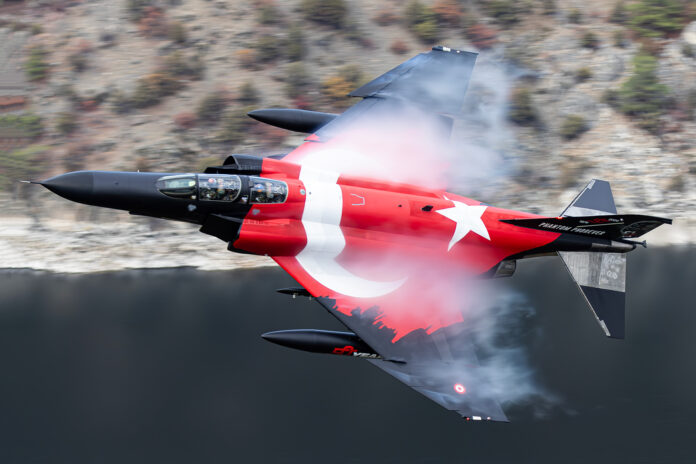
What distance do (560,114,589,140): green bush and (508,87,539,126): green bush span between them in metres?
1.25

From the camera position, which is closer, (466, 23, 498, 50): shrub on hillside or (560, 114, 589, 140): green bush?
(560, 114, 589, 140): green bush

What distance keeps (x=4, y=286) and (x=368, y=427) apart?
50.5 ft

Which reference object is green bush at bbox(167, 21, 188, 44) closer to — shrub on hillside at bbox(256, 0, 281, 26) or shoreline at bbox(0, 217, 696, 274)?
shrub on hillside at bbox(256, 0, 281, 26)

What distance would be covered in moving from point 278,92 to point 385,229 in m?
13.5

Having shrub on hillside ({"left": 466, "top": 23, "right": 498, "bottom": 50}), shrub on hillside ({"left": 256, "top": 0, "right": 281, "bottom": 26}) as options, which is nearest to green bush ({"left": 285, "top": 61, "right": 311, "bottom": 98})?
shrub on hillside ({"left": 256, "top": 0, "right": 281, "bottom": 26})

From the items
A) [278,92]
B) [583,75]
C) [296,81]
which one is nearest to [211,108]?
[278,92]

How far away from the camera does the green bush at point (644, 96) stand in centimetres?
3331

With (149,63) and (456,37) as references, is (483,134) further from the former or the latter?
(149,63)

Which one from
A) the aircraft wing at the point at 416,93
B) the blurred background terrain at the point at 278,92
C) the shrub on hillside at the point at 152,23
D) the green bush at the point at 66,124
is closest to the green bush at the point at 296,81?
the blurred background terrain at the point at 278,92

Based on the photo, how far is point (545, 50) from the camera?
34.9 metres

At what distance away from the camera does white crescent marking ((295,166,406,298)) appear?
68.4 ft

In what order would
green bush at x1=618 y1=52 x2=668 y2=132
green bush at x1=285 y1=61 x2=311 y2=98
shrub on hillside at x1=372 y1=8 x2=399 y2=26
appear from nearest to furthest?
green bush at x1=285 y1=61 x2=311 y2=98 < green bush at x1=618 y1=52 x2=668 y2=132 < shrub on hillside at x1=372 y1=8 x2=399 y2=26

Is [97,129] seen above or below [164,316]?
above

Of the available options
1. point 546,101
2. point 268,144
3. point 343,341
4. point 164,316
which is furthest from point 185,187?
point 546,101
